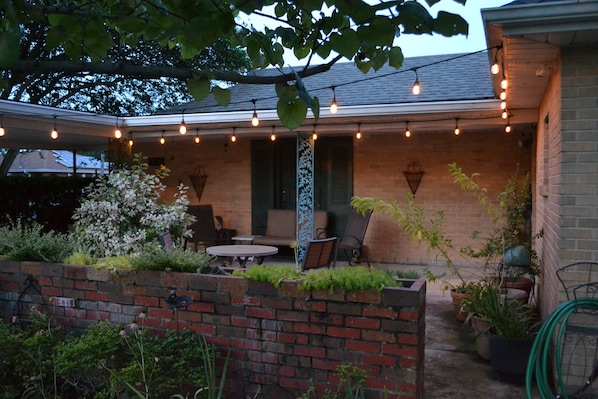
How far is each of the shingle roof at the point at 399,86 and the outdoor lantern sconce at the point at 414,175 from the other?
1324 millimetres

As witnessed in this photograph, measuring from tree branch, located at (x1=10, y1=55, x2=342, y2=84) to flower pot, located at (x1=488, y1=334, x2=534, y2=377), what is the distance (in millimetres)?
2825

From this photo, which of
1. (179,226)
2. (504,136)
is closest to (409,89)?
(504,136)

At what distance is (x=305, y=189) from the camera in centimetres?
938

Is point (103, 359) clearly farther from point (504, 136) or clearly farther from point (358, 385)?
point (504, 136)

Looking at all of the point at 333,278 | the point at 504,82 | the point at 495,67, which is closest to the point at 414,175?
the point at 504,82

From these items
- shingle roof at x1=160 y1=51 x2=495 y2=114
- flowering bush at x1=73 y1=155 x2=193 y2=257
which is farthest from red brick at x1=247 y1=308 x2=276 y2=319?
shingle roof at x1=160 y1=51 x2=495 y2=114

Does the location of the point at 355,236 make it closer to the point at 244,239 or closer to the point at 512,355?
the point at 244,239

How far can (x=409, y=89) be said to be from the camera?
31.5 feet

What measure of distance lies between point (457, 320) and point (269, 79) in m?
4.46

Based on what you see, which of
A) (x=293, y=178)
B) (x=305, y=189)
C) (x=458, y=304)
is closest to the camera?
(x=458, y=304)

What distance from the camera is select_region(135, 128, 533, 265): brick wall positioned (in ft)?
30.7

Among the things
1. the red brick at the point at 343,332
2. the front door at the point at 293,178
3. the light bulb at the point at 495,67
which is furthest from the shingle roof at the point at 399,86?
the red brick at the point at 343,332

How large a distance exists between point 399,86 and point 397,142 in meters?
1.00

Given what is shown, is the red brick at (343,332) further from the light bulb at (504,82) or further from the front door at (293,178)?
the front door at (293,178)
